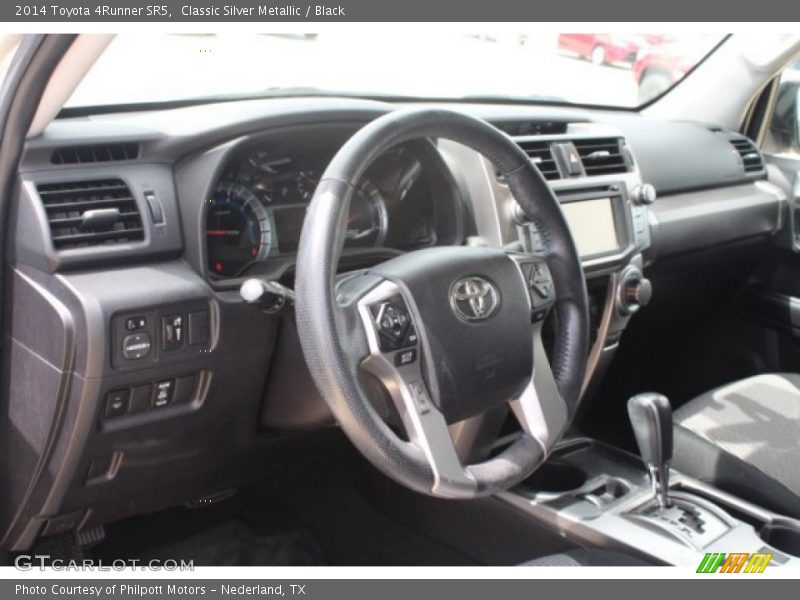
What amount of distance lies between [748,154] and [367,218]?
185 centimetres

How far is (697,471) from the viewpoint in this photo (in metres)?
2.10

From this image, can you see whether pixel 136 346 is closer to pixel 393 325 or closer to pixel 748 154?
pixel 393 325

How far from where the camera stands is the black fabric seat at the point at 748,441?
1.98 m

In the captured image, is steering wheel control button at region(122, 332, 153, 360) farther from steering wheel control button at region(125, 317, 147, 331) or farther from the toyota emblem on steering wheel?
the toyota emblem on steering wheel

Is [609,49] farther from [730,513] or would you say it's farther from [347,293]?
[347,293]

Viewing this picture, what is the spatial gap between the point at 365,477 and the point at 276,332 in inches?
31.9

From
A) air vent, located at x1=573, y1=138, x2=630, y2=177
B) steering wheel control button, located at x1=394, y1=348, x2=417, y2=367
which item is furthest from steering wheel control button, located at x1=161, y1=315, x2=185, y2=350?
air vent, located at x1=573, y1=138, x2=630, y2=177

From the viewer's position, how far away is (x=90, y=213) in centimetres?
159

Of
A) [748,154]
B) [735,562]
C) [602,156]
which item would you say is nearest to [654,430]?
[735,562]

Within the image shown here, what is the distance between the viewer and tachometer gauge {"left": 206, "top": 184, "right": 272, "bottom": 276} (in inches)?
69.6

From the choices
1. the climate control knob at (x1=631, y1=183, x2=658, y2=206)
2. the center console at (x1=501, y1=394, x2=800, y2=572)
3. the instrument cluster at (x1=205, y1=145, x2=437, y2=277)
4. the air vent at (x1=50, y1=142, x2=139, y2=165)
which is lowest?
the center console at (x1=501, y1=394, x2=800, y2=572)

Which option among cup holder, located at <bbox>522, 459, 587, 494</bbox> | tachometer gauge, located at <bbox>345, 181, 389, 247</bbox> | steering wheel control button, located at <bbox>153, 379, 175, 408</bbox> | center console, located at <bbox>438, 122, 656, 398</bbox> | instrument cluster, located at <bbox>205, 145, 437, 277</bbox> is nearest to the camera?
steering wheel control button, located at <bbox>153, 379, 175, 408</bbox>

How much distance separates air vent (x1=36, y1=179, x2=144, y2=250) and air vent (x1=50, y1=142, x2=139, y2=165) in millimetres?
51

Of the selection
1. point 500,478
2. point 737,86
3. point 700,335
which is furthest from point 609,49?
point 500,478
